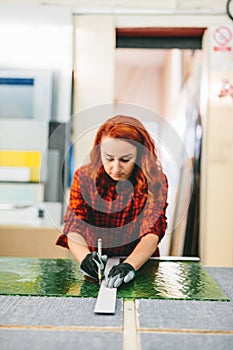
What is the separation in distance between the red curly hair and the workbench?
0.47 metres

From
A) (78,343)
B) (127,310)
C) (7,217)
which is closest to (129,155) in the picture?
(127,310)

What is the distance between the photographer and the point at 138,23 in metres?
2.55

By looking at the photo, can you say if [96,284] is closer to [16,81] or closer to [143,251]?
[143,251]

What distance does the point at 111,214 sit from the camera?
1438 millimetres

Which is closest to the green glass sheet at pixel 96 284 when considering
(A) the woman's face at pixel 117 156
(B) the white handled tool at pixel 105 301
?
(B) the white handled tool at pixel 105 301

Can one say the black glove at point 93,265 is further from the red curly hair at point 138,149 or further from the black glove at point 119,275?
the red curly hair at point 138,149

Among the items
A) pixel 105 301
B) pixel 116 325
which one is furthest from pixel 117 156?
pixel 116 325

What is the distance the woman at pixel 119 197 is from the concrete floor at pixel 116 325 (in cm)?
33

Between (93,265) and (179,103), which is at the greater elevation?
(179,103)

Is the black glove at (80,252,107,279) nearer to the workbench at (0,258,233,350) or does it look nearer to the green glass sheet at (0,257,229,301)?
the green glass sheet at (0,257,229,301)

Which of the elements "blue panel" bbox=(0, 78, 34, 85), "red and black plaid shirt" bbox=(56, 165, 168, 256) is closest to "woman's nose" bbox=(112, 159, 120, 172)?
"red and black plaid shirt" bbox=(56, 165, 168, 256)

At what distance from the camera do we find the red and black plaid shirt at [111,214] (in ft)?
4.50

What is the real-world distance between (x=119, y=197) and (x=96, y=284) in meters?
0.38

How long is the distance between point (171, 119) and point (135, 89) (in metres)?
1.12
